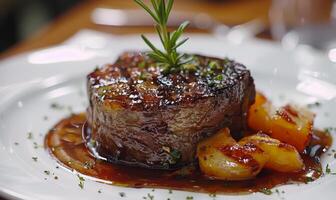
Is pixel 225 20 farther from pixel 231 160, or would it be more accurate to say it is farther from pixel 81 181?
pixel 81 181

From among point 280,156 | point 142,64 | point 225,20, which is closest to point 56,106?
point 142,64

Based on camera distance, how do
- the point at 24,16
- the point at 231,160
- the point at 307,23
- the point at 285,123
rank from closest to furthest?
1. the point at 231,160
2. the point at 285,123
3. the point at 307,23
4. the point at 24,16

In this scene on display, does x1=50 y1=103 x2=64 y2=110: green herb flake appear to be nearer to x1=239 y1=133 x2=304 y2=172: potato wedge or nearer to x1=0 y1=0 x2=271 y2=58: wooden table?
x1=0 y1=0 x2=271 y2=58: wooden table

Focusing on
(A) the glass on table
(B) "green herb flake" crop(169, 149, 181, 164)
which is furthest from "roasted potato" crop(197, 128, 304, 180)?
(A) the glass on table

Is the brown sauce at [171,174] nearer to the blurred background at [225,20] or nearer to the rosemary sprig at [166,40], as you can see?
the rosemary sprig at [166,40]

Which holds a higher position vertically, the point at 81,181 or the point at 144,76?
the point at 144,76

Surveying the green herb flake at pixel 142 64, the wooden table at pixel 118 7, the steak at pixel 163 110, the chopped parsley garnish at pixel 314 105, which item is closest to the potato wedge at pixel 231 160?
the steak at pixel 163 110
